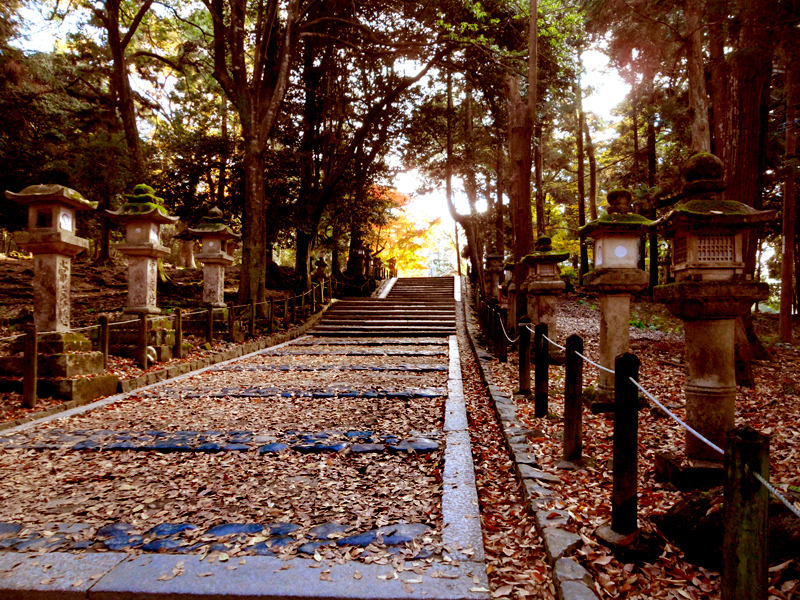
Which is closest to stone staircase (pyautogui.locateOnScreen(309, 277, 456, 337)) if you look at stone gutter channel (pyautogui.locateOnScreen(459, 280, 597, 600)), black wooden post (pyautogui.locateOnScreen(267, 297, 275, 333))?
black wooden post (pyautogui.locateOnScreen(267, 297, 275, 333))

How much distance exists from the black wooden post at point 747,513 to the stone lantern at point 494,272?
50.0 ft

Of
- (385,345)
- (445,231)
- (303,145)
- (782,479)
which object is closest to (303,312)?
(385,345)

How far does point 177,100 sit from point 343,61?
7569 millimetres

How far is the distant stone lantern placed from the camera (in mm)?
6605

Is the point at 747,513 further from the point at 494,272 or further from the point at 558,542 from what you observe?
the point at 494,272

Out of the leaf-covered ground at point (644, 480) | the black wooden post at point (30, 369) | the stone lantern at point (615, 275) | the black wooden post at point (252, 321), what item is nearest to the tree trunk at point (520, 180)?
the leaf-covered ground at point (644, 480)

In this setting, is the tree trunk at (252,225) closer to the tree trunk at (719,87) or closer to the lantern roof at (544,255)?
the lantern roof at (544,255)

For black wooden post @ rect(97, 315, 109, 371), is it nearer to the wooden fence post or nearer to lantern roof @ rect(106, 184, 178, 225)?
lantern roof @ rect(106, 184, 178, 225)

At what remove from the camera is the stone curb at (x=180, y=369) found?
5400 millimetres

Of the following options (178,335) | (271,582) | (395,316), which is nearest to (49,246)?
(178,335)

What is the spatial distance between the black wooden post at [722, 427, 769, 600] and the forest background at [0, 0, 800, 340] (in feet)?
17.4

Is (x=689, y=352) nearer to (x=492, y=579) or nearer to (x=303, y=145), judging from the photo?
(x=492, y=579)

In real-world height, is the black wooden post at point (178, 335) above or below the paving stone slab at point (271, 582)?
above

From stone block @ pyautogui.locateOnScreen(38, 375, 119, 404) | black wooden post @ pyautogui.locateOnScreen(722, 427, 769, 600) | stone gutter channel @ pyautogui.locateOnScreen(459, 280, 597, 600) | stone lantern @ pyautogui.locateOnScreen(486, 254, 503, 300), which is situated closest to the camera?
black wooden post @ pyautogui.locateOnScreen(722, 427, 769, 600)
